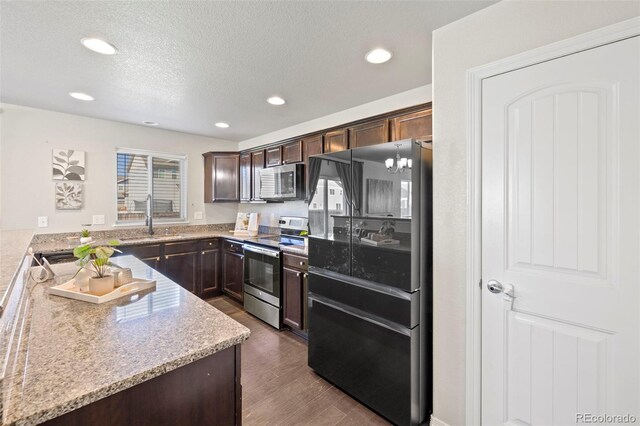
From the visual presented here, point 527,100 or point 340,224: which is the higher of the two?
point 527,100

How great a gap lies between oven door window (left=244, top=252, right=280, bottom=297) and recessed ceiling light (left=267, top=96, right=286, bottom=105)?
1.63m

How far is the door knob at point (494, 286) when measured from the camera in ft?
4.72

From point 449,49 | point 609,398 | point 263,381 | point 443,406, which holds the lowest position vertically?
point 263,381

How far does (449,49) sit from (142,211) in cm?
406

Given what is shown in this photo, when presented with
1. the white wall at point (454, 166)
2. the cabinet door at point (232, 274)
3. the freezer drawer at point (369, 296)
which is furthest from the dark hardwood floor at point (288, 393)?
the cabinet door at point (232, 274)

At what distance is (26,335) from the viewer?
990 mm

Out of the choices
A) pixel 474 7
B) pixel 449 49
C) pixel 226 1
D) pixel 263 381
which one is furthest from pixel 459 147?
pixel 263 381

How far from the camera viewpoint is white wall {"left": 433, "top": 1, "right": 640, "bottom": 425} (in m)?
1.45

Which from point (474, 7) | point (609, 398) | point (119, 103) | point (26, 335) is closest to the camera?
point (26, 335)

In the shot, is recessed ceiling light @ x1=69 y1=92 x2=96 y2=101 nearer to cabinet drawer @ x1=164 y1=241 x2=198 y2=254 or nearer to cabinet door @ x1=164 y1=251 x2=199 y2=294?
cabinet drawer @ x1=164 y1=241 x2=198 y2=254

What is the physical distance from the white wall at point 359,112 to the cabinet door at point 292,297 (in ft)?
5.65

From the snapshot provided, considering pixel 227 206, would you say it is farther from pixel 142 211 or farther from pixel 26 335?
pixel 26 335

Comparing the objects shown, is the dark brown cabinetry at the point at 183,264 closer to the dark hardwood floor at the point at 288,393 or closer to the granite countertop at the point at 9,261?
the dark hardwood floor at the point at 288,393

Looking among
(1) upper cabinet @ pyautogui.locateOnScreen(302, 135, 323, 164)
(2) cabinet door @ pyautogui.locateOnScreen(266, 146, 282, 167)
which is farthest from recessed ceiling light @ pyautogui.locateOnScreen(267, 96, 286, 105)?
(2) cabinet door @ pyautogui.locateOnScreen(266, 146, 282, 167)
